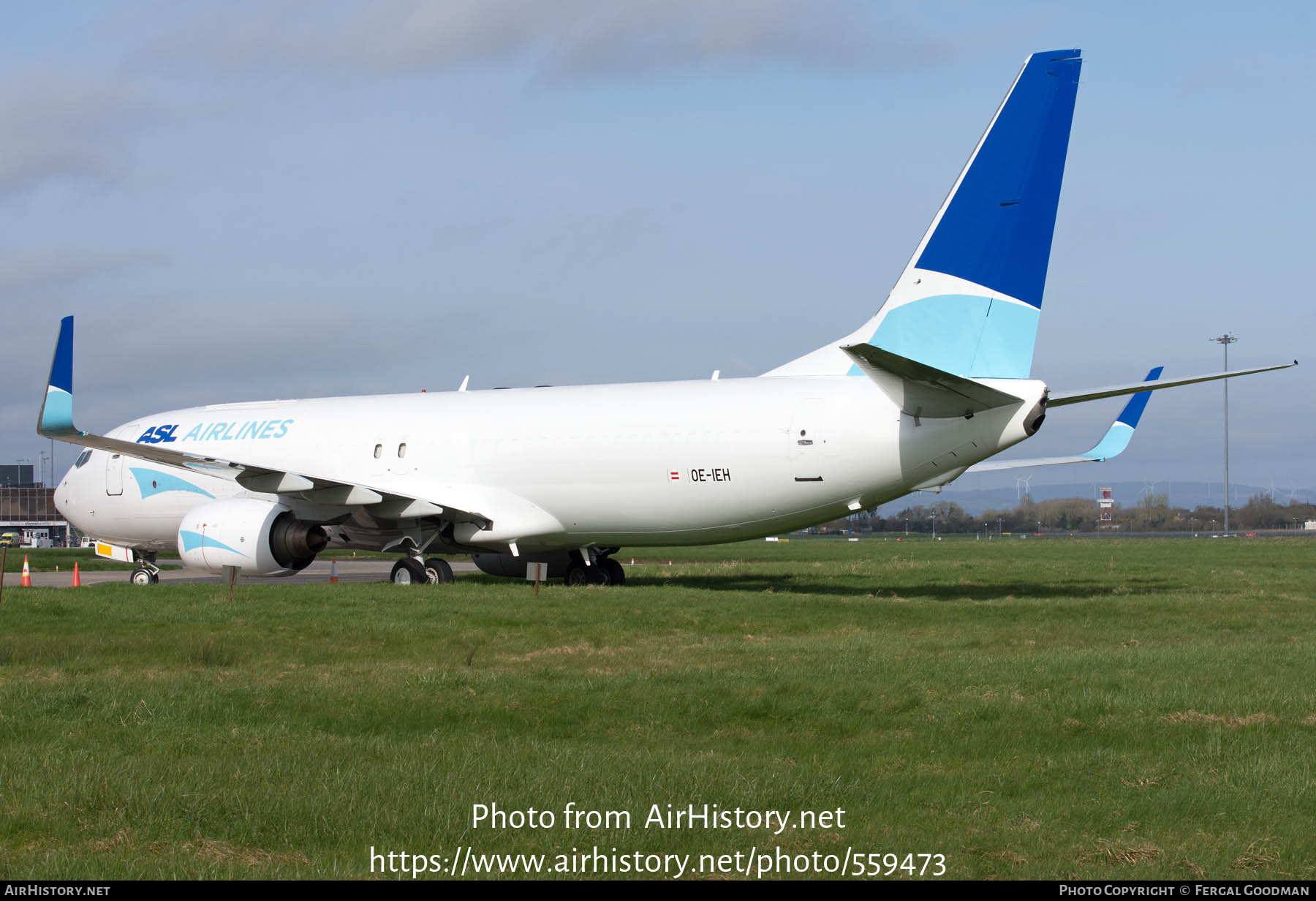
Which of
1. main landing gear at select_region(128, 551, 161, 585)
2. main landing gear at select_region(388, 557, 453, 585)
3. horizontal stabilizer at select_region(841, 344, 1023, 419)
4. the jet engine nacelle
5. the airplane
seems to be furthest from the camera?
main landing gear at select_region(128, 551, 161, 585)

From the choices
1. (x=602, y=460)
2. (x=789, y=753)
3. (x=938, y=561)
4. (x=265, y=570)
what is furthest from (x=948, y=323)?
(x=938, y=561)

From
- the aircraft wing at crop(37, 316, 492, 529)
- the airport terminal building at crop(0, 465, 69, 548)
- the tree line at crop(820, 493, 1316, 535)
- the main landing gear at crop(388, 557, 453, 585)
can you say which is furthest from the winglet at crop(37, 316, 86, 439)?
the tree line at crop(820, 493, 1316, 535)

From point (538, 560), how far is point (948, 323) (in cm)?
1098

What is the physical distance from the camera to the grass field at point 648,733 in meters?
5.89

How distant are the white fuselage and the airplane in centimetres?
4

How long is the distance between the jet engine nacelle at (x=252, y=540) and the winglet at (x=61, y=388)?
9.54 ft

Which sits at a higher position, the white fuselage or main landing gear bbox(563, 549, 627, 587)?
the white fuselage

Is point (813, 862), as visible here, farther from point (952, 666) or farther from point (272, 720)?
point (952, 666)

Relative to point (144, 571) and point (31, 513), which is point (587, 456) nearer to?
point (144, 571)

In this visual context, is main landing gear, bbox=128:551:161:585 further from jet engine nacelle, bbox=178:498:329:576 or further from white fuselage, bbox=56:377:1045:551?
jet engine nacelle, bbox=178:498:329:576

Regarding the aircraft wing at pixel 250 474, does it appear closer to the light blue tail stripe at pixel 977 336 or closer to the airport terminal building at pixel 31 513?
the light blue tail stripe at pixel 977 336

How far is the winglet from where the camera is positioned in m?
20.5

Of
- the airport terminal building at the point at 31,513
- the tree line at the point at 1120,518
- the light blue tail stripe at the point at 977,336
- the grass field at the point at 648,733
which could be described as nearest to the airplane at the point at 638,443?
the light blue tail stripe at the point at 977,336
